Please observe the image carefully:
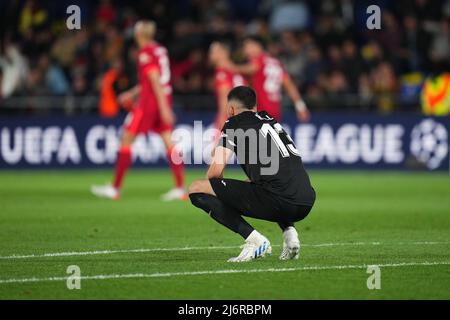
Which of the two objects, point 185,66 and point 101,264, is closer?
point 101,264

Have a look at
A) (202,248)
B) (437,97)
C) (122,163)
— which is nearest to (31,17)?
(122,163)

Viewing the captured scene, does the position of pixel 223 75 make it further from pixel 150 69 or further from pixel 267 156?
pixel 267 156

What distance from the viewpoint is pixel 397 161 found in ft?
75.8

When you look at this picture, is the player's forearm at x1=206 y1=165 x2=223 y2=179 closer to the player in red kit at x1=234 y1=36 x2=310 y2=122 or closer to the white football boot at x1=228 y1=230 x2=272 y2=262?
the white football boot at x1=228 y1=230 x2=272 y2=262

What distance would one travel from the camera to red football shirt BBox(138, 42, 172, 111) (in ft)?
57.2

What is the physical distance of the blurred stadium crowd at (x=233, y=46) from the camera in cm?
2438

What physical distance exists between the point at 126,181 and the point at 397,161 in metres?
6.06

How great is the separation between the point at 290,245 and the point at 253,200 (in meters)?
0.56

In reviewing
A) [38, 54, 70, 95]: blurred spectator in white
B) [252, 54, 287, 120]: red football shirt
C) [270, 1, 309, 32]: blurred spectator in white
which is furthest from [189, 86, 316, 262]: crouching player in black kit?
[270, 1, 309, 32]: blurred spectator in white

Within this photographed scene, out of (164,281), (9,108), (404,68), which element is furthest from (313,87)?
(164,281)

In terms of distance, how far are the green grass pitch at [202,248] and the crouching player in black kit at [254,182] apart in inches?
13.8

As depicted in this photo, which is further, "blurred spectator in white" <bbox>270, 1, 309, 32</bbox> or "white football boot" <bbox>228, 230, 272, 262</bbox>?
"blurred spectator in white" <bbox>270, 1, 309, 32</bbox>

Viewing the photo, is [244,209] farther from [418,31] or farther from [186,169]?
[418,31]

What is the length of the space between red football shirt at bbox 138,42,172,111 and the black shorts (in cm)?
780
